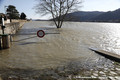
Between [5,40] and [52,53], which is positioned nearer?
[52,53]

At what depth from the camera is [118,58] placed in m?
5.66

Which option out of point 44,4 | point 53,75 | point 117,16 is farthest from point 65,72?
point 117,16

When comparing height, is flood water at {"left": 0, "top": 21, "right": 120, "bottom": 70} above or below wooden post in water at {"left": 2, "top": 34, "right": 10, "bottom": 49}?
below

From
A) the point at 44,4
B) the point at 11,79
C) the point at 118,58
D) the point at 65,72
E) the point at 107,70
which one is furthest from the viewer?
the point at 44,4

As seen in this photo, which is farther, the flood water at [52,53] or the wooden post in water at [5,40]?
the wooden post in water at [5,40]

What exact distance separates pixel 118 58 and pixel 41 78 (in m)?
3.71

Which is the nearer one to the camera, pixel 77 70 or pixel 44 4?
pixel 77 70

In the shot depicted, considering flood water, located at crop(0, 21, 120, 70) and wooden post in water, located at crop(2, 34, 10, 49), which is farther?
wooden post in water, located at crop(2, 34, 10, 49)

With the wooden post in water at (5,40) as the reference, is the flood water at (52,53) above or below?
below

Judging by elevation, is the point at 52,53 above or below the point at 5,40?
below

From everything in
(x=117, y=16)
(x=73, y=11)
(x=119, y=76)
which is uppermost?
(x=117, y=16)

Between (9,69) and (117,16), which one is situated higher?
(117,16)

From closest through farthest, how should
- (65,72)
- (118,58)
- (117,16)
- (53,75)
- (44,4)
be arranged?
(53,75), (65,72), (118,58), (44,4), (117,16)

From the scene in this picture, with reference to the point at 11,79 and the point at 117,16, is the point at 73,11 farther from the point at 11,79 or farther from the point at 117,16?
the point at 117,16
